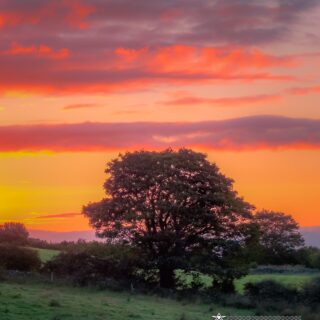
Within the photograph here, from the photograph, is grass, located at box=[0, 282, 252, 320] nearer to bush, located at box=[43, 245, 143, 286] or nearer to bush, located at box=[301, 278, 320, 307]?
bush, located at box=[301, 278, 320, 307]

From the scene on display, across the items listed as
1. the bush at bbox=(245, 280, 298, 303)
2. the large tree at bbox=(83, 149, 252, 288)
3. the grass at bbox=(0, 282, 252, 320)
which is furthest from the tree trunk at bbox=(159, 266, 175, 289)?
the grass at bbox=(0, 282, 252, 320)

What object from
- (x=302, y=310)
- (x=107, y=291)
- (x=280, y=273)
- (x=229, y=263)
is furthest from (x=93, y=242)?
(x=280, y=273)

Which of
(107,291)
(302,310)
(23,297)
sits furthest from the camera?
(107,291)

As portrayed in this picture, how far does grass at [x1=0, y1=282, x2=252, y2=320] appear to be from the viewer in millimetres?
33688

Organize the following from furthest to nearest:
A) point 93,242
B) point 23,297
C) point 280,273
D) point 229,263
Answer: point 280,273, point 93,242, point 229,263, point 23,297

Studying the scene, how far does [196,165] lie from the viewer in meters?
59.3

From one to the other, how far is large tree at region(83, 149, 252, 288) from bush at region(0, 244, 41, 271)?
21.3 feet

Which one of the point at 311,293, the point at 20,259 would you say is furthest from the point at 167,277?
the point at 20,259

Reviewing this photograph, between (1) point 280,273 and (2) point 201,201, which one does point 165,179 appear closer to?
Answer: (2) point 201,201

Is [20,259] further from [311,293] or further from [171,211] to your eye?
[311,293]

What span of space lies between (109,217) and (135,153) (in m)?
6.51

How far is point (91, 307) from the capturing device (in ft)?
124

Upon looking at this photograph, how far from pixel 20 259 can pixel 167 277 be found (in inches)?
551

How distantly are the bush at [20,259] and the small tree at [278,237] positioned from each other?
165ft
